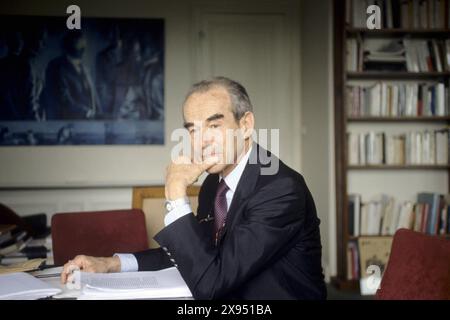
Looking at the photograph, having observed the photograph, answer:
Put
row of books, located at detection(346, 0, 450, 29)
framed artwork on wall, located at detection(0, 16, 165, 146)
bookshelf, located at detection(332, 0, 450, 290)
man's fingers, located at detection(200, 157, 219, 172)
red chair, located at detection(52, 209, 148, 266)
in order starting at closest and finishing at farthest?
man's fingers, located at detection(200, 157, 219, 172) → red chair, located at detection(52, 209, 148, 266) → row of books, located at detection(346, 0, 450, 29) → bookshelf, located at detection(332, 0, 450, 290) → framed artwork on wall, located at detection(0, 16, 165, 146)

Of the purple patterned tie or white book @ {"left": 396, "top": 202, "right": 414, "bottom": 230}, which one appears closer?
the purple patterned tie

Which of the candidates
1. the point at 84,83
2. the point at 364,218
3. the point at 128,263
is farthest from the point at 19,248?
the point at 364,218

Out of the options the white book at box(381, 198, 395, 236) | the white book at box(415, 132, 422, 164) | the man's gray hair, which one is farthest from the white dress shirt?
the white book at box(415, 132, 422, 164)

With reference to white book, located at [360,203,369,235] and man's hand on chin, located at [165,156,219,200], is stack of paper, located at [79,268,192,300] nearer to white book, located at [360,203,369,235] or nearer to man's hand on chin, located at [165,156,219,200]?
man's hand on chin, located at [165,156,219,200]

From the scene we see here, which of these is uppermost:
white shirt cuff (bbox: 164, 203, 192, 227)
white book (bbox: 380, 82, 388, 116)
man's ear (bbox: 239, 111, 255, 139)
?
white book (bbox: 380, 82, 388, 116)

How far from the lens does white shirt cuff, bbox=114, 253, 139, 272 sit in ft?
3.98

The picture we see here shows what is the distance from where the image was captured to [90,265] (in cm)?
114

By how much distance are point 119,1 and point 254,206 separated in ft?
9.26

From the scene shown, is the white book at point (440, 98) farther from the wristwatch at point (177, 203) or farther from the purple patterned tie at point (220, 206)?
the wristwatch at point (177, 203)

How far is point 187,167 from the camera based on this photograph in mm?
1121

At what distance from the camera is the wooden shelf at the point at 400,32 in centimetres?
291

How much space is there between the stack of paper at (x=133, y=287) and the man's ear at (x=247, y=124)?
1.30ft

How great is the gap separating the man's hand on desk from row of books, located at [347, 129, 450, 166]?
222 cm
